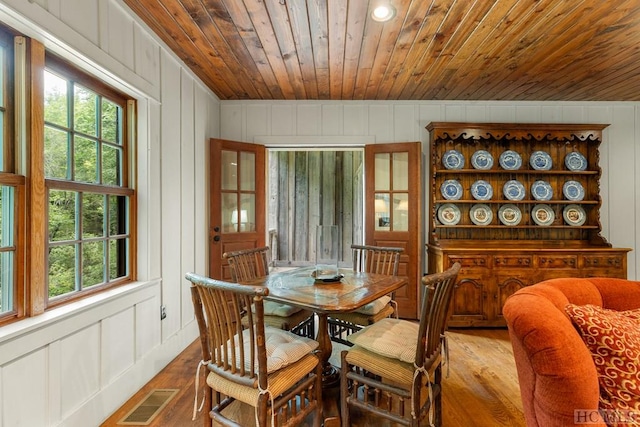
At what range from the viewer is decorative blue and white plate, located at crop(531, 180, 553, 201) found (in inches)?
140

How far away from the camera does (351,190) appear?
6.55m

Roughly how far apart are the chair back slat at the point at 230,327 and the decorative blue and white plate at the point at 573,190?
391cm

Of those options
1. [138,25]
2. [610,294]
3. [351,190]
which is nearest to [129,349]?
[138,25]

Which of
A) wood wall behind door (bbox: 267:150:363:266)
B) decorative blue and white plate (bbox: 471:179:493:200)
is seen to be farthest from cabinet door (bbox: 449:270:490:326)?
wood wall behind door (bbox: 267:150:363:266)

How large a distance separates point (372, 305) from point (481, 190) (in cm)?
222

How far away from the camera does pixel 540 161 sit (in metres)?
3.56

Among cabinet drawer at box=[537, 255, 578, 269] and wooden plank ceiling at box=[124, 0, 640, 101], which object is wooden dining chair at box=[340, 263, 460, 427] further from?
cabinet drawer at box=[537, 255, 578, 269]

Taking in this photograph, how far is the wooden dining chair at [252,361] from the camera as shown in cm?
134

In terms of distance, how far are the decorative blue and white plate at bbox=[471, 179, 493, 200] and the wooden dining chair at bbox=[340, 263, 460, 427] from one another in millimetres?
2280

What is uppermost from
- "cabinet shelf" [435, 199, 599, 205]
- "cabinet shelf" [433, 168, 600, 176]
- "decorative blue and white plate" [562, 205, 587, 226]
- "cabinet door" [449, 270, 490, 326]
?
"cabinet shelf" [433, 168, 600, 176]

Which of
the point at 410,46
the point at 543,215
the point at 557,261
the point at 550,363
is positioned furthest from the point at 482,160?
the point at 550,363

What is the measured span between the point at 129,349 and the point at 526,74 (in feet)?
13.5

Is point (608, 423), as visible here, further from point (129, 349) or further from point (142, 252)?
point (142, 252)

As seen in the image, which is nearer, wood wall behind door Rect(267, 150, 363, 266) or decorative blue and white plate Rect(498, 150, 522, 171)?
decorative blue and white plate Rect(498, 150, 522, 171)
